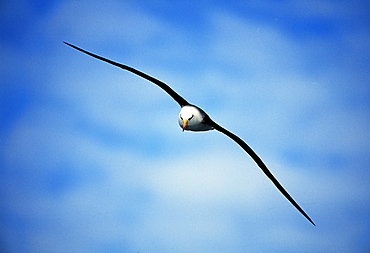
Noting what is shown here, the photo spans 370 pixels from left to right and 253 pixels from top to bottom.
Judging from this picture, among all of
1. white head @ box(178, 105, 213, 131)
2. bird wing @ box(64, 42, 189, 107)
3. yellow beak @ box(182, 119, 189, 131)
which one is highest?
bird wing @ box(64, 42, 189, 107)

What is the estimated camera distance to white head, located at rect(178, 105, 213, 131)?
326 centimetres

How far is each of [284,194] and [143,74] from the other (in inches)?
71.6

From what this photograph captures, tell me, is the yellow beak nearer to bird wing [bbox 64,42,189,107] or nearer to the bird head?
the bird head

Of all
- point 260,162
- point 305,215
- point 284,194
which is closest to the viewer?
point 305,215

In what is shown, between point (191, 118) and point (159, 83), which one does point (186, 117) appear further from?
point (159, 83)

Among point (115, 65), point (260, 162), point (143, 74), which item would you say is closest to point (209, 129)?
point (260, 162)

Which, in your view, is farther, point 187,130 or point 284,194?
point 187,130

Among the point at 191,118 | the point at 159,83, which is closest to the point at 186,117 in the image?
the point at 191,118

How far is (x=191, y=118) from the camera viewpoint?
3.27 metres

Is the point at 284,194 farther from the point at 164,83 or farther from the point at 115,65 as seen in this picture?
the point at 115,65

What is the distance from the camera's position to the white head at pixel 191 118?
3.26m

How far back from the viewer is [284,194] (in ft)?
10.3

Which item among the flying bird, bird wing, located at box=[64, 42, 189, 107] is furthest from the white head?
bird wing, located at box=[64, 42, 189, 107]

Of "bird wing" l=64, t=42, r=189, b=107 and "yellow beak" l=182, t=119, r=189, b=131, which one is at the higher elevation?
"bird wing" l=64, t=42, r=189, b=107
